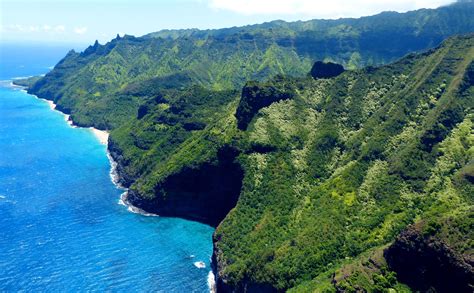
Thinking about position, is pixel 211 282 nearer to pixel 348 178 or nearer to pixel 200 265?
pixel 200 265

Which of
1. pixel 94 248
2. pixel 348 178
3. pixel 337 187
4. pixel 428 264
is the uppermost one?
pixel 428 264

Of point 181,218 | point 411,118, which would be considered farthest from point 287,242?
point 411,118

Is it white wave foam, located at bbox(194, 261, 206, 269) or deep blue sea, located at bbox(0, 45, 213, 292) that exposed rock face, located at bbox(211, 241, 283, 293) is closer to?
white wave foam, located at bbox(194, 261, 206, 269)

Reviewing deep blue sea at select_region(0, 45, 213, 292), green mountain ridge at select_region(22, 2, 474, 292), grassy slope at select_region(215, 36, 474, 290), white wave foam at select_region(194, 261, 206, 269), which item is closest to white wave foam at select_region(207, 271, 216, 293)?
deep blue sea at select_region(0, 45, 213, 292)

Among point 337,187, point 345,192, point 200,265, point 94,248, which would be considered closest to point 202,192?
point 200,265

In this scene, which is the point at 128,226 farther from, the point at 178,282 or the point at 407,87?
the point at 407,87

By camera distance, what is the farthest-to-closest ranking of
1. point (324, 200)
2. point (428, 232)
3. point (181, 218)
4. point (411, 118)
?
point (181, 218), point (411, 118), point (324, 200), point (428, 232)
